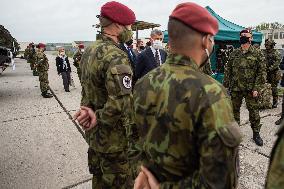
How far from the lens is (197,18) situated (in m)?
1.25

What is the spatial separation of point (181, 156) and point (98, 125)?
4.25 ft

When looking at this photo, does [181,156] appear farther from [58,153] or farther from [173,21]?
[58,153]

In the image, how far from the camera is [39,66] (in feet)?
30.9

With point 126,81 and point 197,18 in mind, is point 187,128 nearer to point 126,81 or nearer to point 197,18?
point 197,18

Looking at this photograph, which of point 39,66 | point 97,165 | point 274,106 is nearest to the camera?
point 97,165

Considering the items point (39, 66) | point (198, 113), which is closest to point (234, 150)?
point (198, 113)

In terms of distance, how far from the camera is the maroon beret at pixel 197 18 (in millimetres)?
1249

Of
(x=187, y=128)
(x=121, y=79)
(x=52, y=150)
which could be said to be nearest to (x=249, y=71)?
(x=121, y=79)

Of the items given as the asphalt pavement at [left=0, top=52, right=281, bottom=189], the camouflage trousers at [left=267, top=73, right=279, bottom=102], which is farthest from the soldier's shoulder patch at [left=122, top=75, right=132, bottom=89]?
the camouflage trousers at [left=267, top=73, right=279, bottom=102]

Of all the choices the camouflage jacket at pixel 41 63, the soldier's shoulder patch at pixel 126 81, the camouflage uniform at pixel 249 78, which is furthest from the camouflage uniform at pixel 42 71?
the soldier's shoulder patch at pixel 126 81

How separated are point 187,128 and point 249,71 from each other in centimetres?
385

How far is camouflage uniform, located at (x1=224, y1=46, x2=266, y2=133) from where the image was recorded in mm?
4594

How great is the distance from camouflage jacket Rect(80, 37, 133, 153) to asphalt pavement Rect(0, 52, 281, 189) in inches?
53.2

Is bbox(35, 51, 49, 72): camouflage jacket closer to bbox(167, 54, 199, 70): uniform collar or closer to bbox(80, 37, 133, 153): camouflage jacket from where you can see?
bbox(80, 37, 133, 153): camouflage jacket
